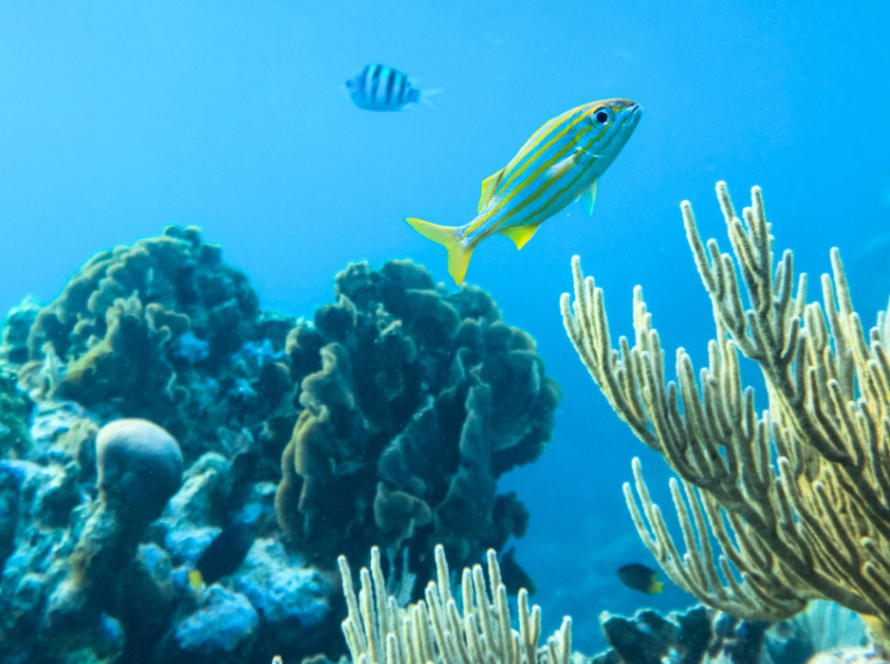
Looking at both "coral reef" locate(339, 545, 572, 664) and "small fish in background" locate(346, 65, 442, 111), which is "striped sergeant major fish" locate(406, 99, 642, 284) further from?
"small fish in background" locate(346, 65, 442, 111)

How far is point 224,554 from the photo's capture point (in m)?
5.12

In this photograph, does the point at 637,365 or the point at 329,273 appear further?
the point at 329,273

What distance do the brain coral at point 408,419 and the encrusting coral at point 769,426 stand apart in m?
3.33

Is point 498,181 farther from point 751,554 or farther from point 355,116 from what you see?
point 355,116

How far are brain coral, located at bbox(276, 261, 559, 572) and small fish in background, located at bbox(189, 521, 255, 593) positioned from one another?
15.9 inches

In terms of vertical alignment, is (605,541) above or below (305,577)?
above

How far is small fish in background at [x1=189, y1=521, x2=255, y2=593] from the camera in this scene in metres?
5.04

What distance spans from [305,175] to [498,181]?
101340 millimetres

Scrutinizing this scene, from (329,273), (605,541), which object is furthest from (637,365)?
(329,273)

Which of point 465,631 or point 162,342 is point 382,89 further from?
point 465,631

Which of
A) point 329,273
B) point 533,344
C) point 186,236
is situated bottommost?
point 533,344

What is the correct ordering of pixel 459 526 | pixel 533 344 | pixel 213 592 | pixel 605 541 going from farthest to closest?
pixel 605 541 → pixel 533 344 → pixel 459 526 → pixel 213 592

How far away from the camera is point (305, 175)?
97.3 metres

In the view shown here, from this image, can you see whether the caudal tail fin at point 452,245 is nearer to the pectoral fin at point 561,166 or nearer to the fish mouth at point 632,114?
the pectoral fin at point 561,166
